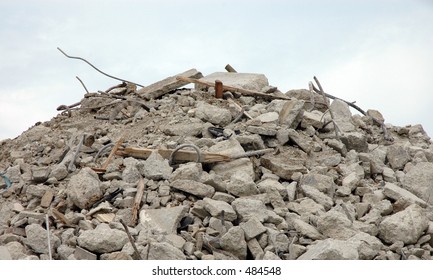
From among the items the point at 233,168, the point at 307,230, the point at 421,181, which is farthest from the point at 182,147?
the point at 421,181

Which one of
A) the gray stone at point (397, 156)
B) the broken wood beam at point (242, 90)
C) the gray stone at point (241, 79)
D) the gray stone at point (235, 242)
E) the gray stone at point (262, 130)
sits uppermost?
the gray stone at point (241, 79)

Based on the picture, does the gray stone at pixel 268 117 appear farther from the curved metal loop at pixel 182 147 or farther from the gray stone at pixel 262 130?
the curved metal loop at pixel 182 147

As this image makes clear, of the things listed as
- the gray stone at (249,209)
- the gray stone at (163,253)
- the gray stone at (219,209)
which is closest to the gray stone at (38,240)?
the gray stone at (163,253)

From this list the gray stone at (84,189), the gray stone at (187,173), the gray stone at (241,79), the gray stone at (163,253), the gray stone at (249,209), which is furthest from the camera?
the gray stone at (241,79)

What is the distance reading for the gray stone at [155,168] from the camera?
674cm

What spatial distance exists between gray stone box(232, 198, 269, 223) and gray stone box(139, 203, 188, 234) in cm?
57

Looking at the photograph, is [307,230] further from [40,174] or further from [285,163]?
[40,174]

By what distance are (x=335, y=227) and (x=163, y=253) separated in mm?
1923

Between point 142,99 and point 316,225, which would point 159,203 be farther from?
point 142,99

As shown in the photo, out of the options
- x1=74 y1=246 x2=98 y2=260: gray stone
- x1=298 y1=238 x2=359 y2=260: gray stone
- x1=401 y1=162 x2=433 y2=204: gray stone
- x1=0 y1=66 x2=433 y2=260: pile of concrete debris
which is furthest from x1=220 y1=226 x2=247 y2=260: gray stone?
x1=401 y1=162 x2=433 y2=204: gray stone

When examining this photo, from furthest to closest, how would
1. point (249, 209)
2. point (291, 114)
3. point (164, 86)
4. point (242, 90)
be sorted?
1. point (164, 86)
2. point (242, 90)
3. point (291, 114)
4. point (249, 209)

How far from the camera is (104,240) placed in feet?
18.4


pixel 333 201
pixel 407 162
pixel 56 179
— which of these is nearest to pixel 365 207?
pixel 333 201

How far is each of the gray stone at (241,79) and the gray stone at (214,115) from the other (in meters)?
1.24
